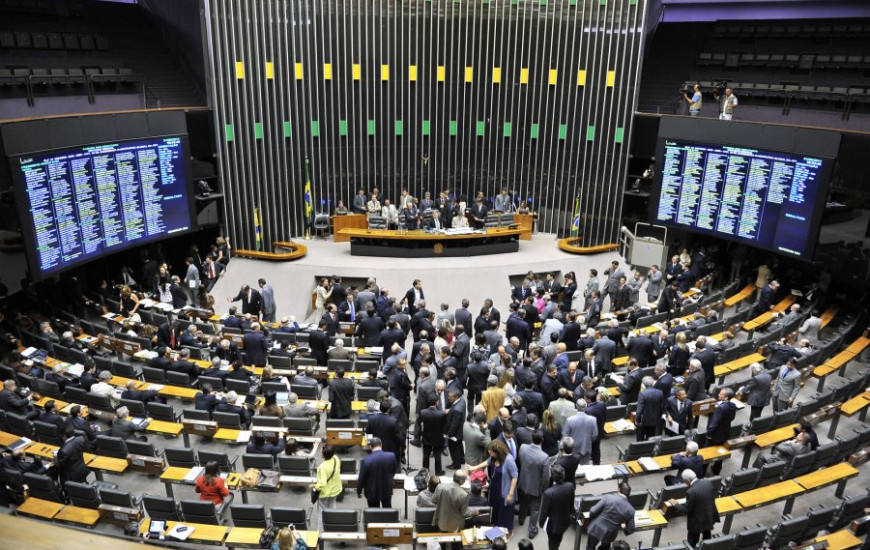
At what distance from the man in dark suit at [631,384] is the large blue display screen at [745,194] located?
631 cm

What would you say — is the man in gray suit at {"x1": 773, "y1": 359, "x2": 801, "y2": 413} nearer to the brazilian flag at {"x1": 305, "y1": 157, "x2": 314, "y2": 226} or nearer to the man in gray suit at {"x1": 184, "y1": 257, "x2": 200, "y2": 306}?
the man in gray suit at {"x1": 184, "y1": 257, "x2": 200, "y2": 306}

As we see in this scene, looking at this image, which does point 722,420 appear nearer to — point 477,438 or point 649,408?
point 649,408

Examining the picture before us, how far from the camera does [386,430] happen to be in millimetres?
7457

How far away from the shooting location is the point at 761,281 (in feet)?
46.1

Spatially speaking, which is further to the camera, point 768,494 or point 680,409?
point 680,409

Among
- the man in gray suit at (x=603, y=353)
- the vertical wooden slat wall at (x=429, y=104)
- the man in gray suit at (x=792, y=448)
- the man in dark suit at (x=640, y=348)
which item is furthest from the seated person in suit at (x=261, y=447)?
the vertical wooden slat wall at (x=429, y=104)

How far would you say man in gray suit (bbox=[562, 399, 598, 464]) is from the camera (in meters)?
7.39

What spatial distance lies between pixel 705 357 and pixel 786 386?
1248mm

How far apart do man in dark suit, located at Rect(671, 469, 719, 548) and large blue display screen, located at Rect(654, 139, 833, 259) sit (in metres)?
8.36

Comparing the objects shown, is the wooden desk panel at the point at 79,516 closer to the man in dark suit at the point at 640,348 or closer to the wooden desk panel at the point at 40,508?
the wooden desk panel at the point at 40,508

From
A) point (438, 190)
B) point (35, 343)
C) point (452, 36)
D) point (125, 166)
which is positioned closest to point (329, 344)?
point (35, 343)

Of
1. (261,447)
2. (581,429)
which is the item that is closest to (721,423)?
(581,429)

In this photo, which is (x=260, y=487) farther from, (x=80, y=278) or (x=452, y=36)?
(x=452, y=36)

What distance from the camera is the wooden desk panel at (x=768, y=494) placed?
7.13 m
